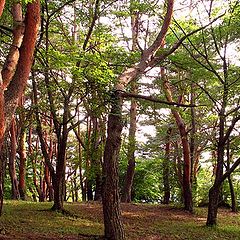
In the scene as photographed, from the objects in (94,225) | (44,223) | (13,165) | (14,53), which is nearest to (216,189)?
(94,225)

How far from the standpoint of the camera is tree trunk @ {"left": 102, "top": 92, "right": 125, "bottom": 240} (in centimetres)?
769

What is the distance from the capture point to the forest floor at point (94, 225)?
8.73 meters

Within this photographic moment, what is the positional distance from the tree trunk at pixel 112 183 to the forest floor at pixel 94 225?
0.64 metres

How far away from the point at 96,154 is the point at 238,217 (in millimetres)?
6815

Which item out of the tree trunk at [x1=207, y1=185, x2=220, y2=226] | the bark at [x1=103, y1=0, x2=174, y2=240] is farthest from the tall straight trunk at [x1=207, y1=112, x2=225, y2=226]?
the bark at [x1=103, y1=0, x2=174, y2=240]

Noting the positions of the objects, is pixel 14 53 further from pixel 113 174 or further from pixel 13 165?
pixel 13 165

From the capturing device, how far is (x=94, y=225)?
10648mm

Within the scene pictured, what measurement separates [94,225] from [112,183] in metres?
3.37

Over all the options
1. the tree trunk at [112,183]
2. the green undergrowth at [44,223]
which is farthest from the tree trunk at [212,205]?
the tree trunk at [112,183]

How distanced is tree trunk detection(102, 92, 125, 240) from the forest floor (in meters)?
0.64

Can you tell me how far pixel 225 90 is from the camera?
11.7 metres

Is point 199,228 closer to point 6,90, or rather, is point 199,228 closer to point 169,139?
point 169,139

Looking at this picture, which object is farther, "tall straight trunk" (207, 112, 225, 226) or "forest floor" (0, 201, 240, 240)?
"tall straight trunk" (207, 112, 225, 226)

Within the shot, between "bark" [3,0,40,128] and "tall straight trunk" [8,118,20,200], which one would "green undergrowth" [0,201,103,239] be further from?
"tall straight trunk" [8,118,20,200]
